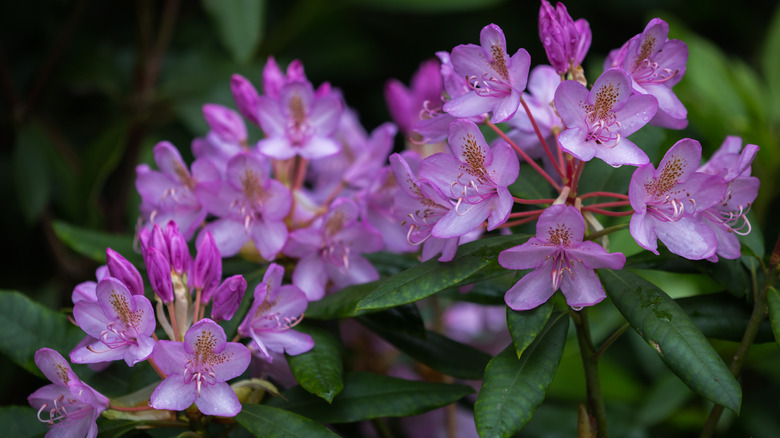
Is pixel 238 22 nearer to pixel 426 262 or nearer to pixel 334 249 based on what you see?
pixel 334 249

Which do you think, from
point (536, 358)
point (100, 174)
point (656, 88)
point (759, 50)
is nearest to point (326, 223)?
point (536, 358)

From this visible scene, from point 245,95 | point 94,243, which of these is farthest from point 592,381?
point 94,243

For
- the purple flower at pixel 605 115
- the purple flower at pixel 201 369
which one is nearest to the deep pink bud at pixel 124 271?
the purple flower at pixel 201 369

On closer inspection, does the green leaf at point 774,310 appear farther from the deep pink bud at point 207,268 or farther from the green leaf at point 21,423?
the green leaf at point 21,423

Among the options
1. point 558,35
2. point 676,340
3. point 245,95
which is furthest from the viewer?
point 245,95

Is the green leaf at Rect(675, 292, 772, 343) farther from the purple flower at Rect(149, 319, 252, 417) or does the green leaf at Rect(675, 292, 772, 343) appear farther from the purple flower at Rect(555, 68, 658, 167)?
the purple flower at Rect(149, 319, 252, 417)

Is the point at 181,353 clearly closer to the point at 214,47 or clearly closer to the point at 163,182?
the point at 163,182
